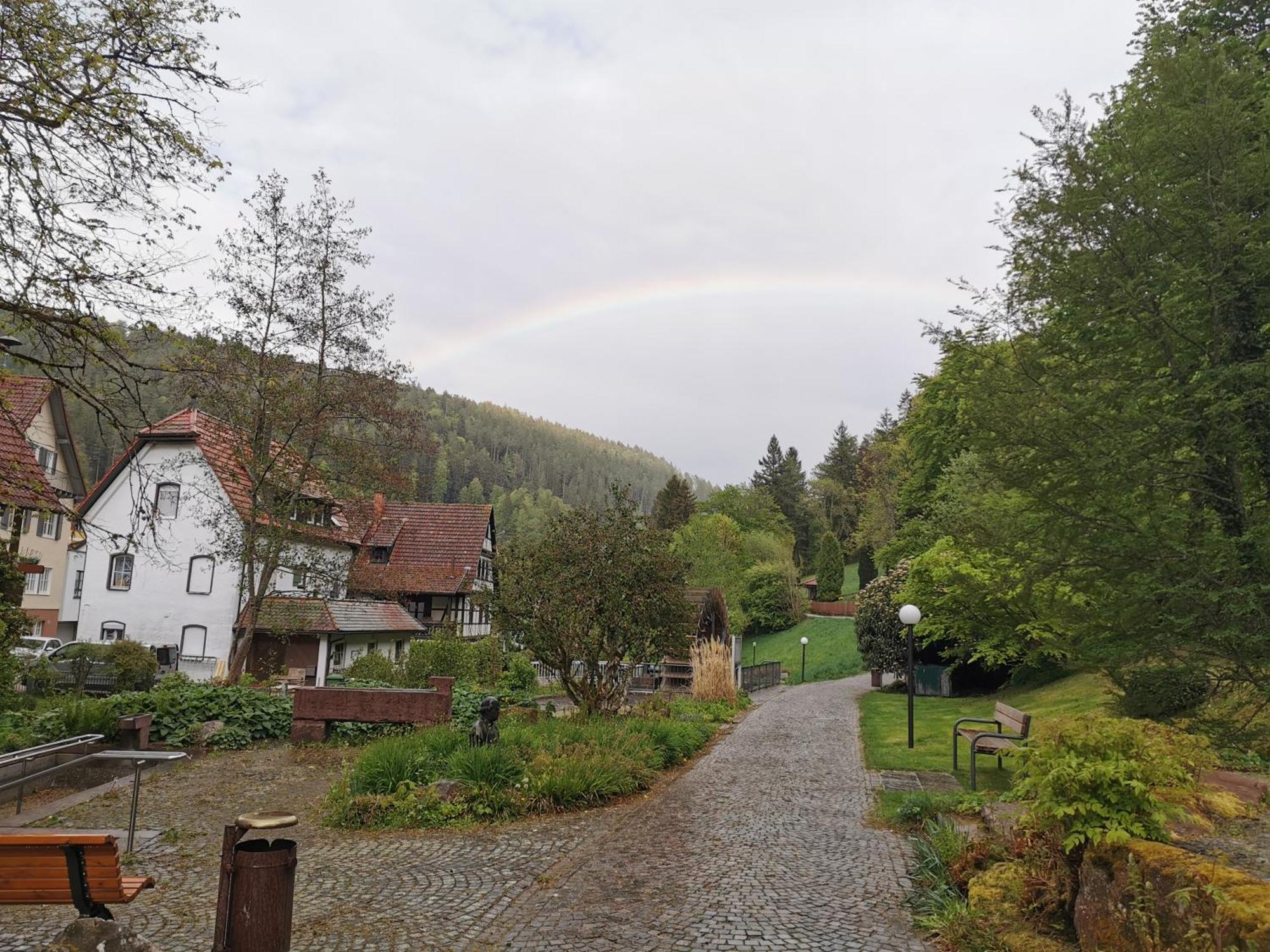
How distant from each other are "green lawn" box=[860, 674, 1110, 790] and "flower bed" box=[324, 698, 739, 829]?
14.0 feet

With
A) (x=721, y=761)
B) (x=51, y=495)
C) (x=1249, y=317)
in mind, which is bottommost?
(x=721, y=761)

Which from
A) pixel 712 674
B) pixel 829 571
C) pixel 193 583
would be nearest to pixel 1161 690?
pixel 712 674

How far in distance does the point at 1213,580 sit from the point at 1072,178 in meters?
4.30

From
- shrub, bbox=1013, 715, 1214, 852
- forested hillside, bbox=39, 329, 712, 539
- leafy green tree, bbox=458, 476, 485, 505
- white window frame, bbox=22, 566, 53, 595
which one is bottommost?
shrub, bbox=1013, 715, 1214, 852

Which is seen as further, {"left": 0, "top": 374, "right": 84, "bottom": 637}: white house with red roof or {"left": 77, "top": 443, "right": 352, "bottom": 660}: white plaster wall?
{"left": 77, "top": 443, "right": 352, "bottom": 660}: white plaster wall

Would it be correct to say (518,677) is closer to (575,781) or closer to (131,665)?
(131,665)

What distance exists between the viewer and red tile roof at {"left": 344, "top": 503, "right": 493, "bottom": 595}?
36.3 meters

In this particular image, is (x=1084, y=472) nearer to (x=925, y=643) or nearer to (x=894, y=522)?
(x=925, y=643)

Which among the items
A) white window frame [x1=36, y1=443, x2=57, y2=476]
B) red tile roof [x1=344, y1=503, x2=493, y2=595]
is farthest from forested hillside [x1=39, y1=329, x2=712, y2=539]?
red tile roof [x1=344, y1=503, x2=493, y2=595]

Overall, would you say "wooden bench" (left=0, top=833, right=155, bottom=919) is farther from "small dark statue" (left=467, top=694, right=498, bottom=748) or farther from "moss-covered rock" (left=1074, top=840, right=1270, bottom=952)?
"small dark statue" (left=467, top=694, right=498, bottom=748)

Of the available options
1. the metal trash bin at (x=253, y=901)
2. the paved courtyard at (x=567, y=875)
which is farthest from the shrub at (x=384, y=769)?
the metal trash bin at (x=253, y=901)

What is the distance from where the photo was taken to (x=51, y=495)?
26.0 feet

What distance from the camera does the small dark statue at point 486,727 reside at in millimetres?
9750

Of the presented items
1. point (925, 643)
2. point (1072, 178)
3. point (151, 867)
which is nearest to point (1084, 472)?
point (1072, 178)
